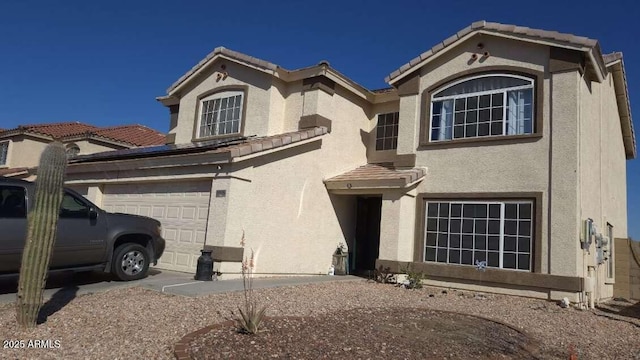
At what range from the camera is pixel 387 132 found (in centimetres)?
1628

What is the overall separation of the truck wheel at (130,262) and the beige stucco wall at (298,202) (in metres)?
1.79

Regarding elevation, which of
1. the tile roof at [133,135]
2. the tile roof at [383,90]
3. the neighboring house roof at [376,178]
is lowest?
the neighboring house roof at [376,178]

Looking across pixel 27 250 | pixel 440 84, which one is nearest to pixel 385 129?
pixel 440 84

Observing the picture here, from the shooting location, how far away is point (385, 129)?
53.7 feet

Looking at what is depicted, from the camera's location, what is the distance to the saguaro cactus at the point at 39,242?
6.05m

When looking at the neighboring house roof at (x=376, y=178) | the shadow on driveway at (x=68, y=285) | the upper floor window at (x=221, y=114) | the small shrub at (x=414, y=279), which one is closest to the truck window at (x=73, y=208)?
the shadow on driveway at (x=68, y=285)

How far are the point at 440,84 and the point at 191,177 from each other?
24.0 ft

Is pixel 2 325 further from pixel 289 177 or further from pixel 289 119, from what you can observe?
pixel 289 119

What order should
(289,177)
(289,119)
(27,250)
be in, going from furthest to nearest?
(289,119), (289,177), (27,250)

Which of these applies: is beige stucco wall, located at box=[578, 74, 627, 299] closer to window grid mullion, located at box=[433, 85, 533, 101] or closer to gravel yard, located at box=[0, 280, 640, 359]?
window grid mullion, located at box=[433, 85, 533, 101]

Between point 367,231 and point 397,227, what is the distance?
3187 mm

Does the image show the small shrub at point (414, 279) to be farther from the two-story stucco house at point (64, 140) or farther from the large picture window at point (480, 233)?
the two-story stucco house at point (64, 140)

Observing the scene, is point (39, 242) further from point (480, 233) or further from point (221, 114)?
point (221, 114)

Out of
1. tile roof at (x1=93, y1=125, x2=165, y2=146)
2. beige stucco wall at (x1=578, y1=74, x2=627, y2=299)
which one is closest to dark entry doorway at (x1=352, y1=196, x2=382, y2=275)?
beige stucco wall at (x1=578, y1=74, x2=627, y2=299)
